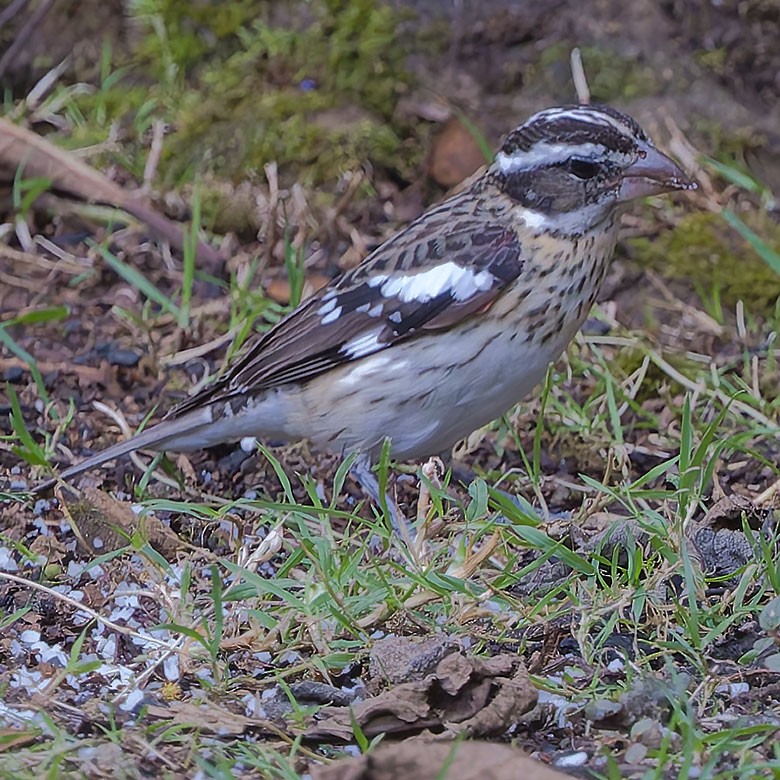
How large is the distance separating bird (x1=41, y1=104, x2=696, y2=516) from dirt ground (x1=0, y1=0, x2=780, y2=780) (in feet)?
0.88

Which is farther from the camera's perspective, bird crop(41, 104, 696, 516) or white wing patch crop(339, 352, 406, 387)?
white wing patch crop(339, 352, 406, 387)

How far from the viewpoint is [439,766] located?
2.75 metres

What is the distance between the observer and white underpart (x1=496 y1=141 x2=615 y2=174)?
13.9 feet

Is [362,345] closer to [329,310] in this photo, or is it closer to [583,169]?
[329,310]

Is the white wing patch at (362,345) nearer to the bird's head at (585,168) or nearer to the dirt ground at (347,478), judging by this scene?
the dirt ground at (347,478)

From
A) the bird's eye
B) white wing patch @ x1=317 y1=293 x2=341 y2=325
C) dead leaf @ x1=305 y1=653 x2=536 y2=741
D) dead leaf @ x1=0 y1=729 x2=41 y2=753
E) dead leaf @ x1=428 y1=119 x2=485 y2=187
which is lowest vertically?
dead leaf @ x1=305 y1=653 x2=536 y2=741

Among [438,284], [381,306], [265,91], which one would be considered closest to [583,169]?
[438,284]

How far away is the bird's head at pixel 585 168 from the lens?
4.25m

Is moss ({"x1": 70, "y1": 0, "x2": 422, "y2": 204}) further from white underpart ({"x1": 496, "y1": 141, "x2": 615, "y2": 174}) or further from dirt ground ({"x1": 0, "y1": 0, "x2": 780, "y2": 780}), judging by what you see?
white underpart ({"x1": 496, "y1": 141, "x2": 615, "y2": 174})

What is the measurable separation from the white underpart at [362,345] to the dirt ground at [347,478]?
463 millimetres

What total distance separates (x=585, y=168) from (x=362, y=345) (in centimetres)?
85

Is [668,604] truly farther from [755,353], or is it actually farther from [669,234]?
[669,234]

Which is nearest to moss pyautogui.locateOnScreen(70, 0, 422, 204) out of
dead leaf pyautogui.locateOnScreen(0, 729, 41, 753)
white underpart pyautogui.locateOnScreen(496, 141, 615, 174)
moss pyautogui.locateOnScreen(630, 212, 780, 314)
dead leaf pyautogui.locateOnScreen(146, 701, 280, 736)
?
moss pyautogui.locateOnScreen(630, 212, 780, 314)

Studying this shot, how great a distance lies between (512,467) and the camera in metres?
4.86
